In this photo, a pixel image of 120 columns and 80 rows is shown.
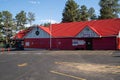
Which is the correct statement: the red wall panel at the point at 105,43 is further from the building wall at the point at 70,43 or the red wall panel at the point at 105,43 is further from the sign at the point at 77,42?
the sign at the point at 77,42

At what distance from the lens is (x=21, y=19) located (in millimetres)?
114562

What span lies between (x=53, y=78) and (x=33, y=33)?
51.9m

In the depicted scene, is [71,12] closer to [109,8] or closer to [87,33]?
[109,8]

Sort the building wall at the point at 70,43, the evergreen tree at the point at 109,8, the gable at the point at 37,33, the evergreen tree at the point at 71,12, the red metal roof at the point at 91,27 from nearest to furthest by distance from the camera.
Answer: the building wall at the point at 70,43, the red metal roof at the point at 91,27, the gable at the point at 37,33, the evergreen tree at the point at 109,8, the evergreen tree at the point at 71,12

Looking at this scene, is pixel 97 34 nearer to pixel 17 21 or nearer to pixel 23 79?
pixel 23 79

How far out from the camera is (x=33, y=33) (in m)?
67.2

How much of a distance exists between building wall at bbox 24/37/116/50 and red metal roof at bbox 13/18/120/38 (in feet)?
3.68

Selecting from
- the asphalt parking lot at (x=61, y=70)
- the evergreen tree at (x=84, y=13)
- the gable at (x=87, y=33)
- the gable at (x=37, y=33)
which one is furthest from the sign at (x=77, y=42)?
the evergreen tree at (x=84, y=13)

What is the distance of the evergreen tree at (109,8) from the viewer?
9262 cm

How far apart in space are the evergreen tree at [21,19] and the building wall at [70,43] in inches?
1722

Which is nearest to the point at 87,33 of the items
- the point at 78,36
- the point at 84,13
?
the point at 78,36

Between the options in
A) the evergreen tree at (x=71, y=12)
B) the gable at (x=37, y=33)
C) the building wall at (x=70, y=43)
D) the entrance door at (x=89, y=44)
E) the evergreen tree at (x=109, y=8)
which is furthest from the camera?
the evergreen tree at (x=71, y=12)

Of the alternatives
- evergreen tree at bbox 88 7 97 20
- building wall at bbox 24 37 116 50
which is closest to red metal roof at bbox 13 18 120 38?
building wall at bbox 24 37 116 50

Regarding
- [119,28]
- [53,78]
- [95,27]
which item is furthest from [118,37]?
[53,78]
